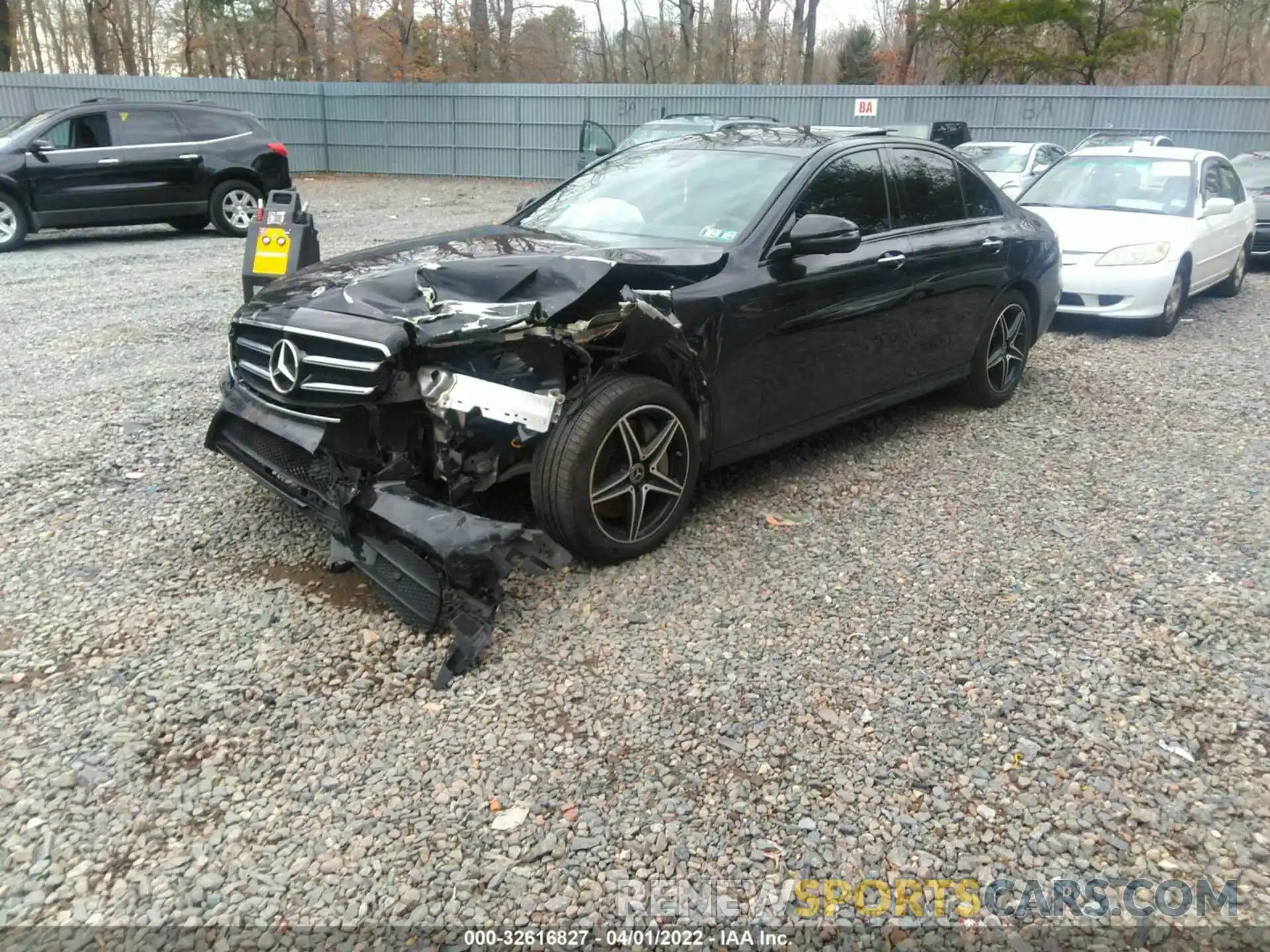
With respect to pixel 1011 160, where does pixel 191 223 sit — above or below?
below

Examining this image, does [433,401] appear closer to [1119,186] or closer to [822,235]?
[822,235]

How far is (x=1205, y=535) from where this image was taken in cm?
436

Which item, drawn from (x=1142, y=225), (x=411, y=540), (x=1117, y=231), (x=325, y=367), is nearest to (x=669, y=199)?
(x=325, y=367)

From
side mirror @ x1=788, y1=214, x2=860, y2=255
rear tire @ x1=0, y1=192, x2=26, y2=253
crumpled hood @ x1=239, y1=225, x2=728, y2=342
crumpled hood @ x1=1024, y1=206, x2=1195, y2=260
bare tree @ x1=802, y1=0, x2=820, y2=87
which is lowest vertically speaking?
rear tire @ x1=0, y1=192, x2=26, y2=253

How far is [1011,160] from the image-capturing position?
13.2 m

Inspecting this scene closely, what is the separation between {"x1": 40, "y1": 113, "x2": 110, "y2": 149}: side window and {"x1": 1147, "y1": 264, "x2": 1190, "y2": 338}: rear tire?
12132mm

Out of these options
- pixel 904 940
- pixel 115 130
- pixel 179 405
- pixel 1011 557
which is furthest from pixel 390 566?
Answer: pixel 115 130

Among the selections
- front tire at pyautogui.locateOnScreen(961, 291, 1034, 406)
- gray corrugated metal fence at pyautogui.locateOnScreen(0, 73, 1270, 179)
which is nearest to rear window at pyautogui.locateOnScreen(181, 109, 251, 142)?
gray corrugated metal fence at pyautogui.locateOnScreen(0, 73, 1270, 179)

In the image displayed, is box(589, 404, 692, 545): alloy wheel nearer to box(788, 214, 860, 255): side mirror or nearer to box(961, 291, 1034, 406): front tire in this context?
box(788, 214, 860, 255): side mirror

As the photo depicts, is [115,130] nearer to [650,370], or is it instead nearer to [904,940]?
[650,370]

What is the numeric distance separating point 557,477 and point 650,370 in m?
0.69

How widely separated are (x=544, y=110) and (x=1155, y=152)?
1591 centimetres

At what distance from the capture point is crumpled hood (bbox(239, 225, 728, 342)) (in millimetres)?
3473

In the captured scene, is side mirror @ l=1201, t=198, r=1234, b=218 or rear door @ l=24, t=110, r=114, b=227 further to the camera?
rear door @ l=24, t=110, r=114, b=227
